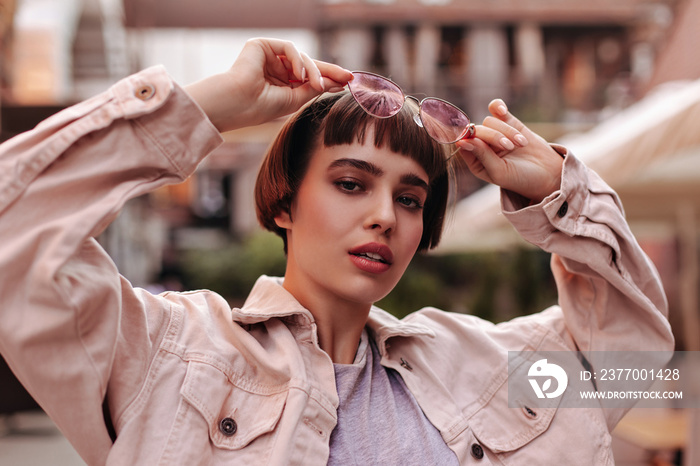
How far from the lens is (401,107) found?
1.65 meters

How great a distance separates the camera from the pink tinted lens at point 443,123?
5.38ft

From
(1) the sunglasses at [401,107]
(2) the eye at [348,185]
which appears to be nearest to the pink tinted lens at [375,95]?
(1) the sunglasses at [401,107]

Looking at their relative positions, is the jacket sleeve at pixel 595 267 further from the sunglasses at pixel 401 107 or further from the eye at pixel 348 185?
the eye at pixel 348 185

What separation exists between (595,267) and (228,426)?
103 cm

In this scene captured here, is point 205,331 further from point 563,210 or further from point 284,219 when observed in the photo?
point 563,210

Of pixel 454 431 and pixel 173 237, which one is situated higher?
pixel 454 431

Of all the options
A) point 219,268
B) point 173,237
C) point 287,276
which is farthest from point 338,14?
point 287,276

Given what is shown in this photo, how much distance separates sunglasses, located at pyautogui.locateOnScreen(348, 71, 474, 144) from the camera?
62.7 inches

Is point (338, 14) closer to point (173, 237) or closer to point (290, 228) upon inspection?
point (173, 237)

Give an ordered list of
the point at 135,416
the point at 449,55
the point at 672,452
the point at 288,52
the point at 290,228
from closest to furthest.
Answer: the point at 135,416
the point at 288,52
the point at 290,228
the point at 672,452
the point at 449,55

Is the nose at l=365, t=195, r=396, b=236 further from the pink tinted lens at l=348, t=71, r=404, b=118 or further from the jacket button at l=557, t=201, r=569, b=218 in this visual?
the jacket button at l=557, t=201, r=569, b=218

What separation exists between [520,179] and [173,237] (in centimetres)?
2918

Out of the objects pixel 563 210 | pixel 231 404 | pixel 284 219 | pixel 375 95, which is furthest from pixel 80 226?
pixel 563 210

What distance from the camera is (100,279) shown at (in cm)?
123
